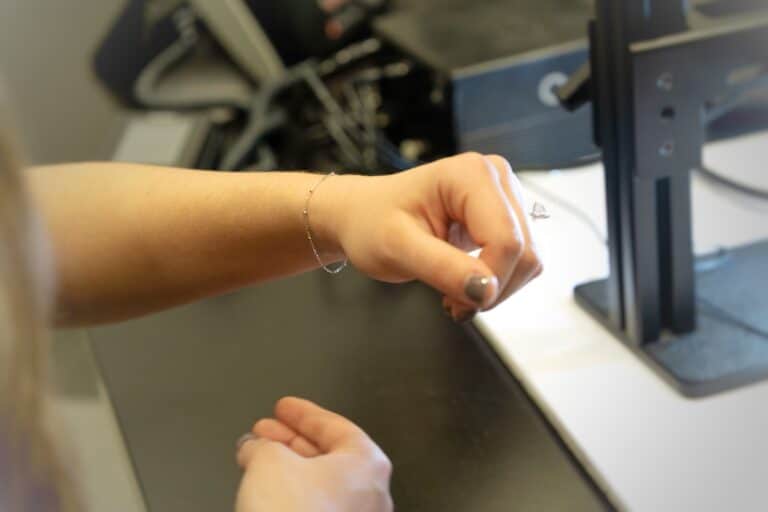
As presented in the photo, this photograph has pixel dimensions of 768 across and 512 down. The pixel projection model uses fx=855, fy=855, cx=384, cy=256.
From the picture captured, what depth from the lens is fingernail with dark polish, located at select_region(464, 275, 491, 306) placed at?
1.13 feet

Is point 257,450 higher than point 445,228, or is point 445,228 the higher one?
point 445,228

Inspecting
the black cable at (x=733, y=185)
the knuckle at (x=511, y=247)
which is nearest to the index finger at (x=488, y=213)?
the knuckle at (x=511, y=247)

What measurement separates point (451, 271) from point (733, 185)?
44 cm

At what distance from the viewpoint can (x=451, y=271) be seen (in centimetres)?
35

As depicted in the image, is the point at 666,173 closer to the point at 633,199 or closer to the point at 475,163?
the point at 633,199

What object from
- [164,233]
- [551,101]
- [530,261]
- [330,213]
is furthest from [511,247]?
[551,101]

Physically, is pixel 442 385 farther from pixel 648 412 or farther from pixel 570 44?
pixel 570 44

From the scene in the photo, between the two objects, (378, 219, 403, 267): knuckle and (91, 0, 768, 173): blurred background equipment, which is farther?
Result: (91, 0, 768, 173): blurred background equipment

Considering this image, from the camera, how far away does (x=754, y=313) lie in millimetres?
562

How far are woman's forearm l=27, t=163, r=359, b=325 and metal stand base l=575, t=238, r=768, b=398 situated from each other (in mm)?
220

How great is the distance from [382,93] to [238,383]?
41 centimetres

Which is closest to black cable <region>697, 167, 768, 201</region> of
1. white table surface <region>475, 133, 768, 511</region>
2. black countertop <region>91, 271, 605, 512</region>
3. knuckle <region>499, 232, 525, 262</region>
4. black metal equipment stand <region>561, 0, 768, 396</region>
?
white table surface <region>475, 133, 768, 511</region>

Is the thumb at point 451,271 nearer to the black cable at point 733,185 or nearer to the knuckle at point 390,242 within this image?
the knuckle at point 390,242

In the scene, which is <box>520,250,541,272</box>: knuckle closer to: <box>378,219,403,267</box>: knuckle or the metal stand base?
<box>378,219,403,267</box>: knuckle
